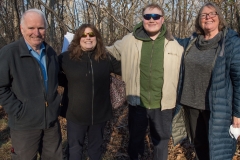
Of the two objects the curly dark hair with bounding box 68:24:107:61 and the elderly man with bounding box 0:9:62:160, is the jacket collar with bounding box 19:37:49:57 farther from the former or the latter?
the curly dark hair with bounding box 68:24:107:61

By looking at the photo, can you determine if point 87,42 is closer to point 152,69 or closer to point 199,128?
point 152,69

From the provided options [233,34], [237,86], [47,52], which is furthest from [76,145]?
[233,34]

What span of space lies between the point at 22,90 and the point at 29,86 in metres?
0.08

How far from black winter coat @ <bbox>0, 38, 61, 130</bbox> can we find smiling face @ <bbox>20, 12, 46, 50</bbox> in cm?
9

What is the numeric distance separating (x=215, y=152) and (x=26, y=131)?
231 cm

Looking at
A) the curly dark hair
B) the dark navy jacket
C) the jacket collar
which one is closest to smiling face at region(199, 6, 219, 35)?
the dark navy jacket

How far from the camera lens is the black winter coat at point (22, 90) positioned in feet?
8.02

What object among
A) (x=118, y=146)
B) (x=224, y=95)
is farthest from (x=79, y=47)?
(x=118, y=146)

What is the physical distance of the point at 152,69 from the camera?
313 centimetres

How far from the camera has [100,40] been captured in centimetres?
310

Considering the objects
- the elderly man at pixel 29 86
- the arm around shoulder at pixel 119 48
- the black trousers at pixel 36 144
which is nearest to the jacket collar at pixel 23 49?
the elderly man at pixel 29 86

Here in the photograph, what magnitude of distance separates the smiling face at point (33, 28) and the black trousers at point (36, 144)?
3.39 feet

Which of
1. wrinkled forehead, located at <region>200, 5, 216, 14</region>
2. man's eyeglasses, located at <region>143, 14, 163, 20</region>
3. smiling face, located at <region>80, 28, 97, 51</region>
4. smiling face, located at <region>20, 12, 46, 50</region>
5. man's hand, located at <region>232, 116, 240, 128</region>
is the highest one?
wrinkled forehead, located at <region>200, 5, 216, 14</region>

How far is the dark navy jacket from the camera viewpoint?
2631 millimetres
